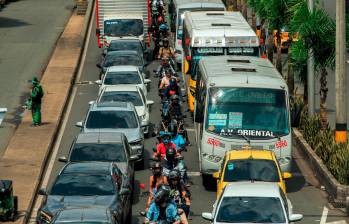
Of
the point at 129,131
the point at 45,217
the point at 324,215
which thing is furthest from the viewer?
the point at 129,131

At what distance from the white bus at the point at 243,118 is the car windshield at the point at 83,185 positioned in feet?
17.2

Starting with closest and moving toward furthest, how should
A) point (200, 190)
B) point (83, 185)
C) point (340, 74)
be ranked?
1. point (83, 185)
2. point (200, 190)
3. point (340, 74)

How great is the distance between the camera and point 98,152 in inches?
1132

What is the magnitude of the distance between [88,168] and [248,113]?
5.87 m

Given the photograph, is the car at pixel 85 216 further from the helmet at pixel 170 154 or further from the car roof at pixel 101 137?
the car roof at pixel 101 137

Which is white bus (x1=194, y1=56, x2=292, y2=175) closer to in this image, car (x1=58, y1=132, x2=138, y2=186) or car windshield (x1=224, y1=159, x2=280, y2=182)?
car (x1=58, y1=132, x2=138, y2=186)

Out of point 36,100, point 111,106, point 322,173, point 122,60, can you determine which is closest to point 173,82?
point 36,100

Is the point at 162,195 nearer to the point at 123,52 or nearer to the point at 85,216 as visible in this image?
the point at 85,216

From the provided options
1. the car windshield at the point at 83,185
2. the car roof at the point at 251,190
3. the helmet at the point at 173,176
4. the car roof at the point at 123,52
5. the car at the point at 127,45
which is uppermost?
the helmet at the point at 173,176

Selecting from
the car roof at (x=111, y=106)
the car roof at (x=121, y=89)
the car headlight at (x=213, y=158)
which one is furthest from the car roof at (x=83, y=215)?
the car roof at (x=121, y=89)

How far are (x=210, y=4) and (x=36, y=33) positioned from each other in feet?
45.4

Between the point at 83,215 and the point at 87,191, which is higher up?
the point at 83,215

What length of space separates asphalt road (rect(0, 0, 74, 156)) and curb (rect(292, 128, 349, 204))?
8978 millimetres

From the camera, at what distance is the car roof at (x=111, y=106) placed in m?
33.7
